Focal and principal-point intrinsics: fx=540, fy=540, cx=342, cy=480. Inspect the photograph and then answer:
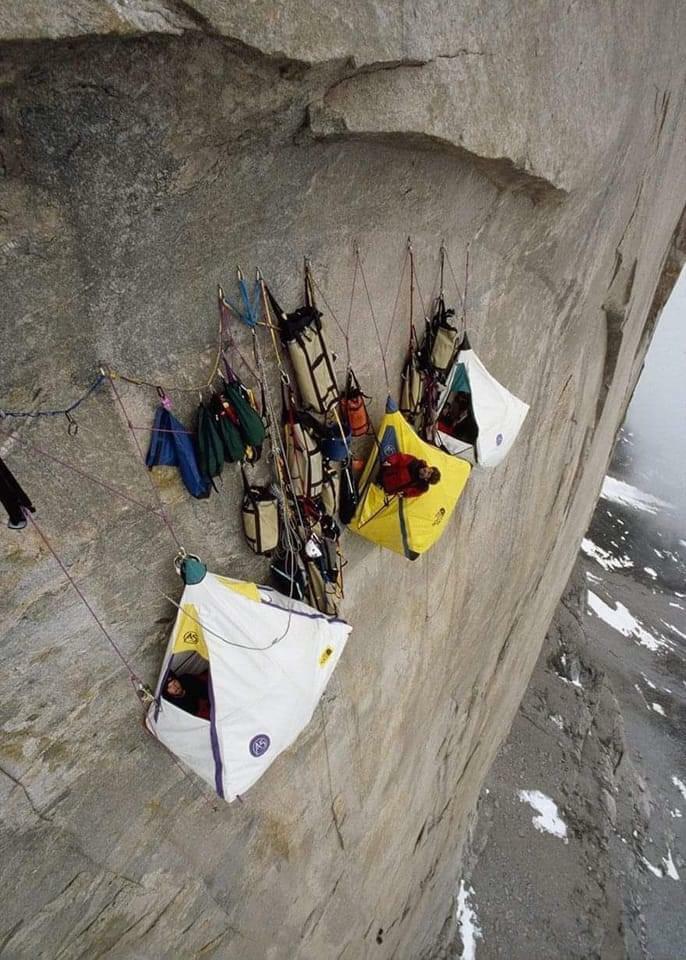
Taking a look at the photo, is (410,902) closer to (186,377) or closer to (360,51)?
(186,377)

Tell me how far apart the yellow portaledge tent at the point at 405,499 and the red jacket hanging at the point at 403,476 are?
5cm

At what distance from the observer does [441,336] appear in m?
4.09

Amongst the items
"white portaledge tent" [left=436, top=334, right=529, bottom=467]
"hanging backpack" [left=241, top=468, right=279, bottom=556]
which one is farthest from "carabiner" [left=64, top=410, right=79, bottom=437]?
"white portaledge tent" [left=436, top=334, right=529, bottom=467]

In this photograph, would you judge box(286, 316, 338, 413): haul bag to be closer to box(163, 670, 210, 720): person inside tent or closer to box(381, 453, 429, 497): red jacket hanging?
box(381, 453, 429, 497): red jacket hanging

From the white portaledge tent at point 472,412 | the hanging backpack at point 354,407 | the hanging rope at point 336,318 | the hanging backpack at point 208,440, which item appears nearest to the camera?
the hanging backpack at point 208,440

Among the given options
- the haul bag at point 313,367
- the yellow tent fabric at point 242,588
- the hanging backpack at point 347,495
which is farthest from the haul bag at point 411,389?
the yellow tent fabric at point 242,588

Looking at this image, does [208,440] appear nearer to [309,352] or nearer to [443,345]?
[309,352]

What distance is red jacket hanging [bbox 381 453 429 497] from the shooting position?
3611 millimetres

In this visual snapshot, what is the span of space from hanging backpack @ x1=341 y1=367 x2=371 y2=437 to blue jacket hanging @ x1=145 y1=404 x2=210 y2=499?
1150 millimetres

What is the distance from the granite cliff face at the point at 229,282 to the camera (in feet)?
6.72

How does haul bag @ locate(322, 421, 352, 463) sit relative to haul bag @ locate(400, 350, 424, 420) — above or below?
below

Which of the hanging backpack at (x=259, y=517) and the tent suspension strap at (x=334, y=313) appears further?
the hanging backpack at (x=259, y=517)

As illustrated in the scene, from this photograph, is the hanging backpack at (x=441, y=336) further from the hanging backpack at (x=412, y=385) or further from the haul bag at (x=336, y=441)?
the haul bag at (x=336, y=441)

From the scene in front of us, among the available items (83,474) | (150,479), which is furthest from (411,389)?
(83,474)
